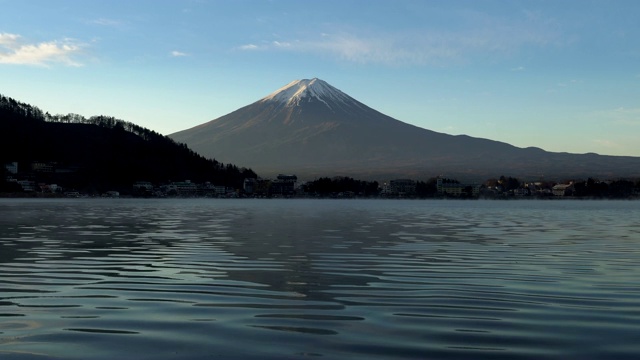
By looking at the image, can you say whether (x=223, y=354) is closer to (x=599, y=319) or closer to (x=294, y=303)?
(x=294, y=303)

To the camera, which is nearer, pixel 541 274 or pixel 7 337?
pixel 7 337

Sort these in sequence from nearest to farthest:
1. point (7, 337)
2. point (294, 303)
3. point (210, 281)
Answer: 1. point (7, 337)
2. point (294, 303)
3. point (210, 281)

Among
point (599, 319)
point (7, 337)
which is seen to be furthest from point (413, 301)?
point (7, 337)

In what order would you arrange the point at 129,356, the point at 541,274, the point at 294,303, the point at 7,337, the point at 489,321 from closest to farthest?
the point at 129,356 → the point at 7,337 → the point at 489,321 → the point at 294,303 → the point at 541,274

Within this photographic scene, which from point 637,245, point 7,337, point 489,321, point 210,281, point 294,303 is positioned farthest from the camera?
point 637,245

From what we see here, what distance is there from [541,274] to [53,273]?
51.1 feet

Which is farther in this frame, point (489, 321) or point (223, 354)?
point (489, 321)

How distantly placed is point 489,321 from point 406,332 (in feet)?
7.15

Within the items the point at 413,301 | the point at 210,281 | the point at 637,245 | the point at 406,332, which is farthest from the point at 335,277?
the point at 637,245

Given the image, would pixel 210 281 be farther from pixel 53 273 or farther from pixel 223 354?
pixel 223 354

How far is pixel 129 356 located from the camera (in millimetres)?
10992

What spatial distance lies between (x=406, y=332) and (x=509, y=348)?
1.95m

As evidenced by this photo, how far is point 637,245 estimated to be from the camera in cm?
3516

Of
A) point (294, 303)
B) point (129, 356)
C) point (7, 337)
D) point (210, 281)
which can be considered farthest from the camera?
point (210, 281)
